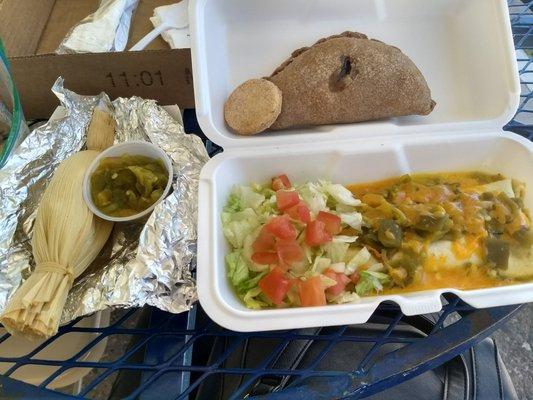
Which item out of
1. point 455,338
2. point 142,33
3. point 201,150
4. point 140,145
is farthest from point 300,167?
point 142,33

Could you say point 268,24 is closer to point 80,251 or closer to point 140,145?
point 140,145

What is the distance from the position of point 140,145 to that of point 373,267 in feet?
2.03

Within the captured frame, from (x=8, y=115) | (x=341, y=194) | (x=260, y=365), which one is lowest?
(x=260, y=365)

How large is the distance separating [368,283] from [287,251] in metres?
0.19

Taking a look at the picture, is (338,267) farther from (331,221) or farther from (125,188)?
(125,188)

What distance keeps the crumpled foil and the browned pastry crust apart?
0.27m

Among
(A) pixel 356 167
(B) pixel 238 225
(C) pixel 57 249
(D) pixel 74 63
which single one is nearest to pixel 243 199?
(B) pixel 238 225

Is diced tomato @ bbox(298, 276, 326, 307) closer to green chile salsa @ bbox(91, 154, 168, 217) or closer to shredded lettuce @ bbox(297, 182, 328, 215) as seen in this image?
shredded lettuce @ bbox(297, 182, 328, 215)

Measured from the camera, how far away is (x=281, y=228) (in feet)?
3.32

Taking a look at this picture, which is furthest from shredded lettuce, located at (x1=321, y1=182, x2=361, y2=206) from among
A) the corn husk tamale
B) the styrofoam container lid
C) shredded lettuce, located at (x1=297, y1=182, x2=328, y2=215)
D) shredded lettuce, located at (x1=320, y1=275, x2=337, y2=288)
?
the corn husk tamale

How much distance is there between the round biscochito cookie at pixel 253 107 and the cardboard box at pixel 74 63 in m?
0.15

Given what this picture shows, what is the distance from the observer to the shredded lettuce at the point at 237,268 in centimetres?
100

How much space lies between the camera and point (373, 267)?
1.05 m

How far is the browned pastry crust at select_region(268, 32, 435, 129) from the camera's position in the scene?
1.14 metres
